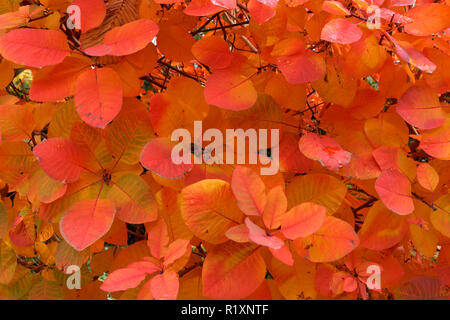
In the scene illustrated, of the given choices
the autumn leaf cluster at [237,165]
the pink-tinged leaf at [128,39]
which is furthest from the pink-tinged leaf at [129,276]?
the pink-tinged leaf at [128,39]

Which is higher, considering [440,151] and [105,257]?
[440,151]

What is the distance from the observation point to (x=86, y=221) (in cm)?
33

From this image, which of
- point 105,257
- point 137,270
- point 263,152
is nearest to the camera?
point 137,270

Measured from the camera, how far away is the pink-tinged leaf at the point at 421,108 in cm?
40

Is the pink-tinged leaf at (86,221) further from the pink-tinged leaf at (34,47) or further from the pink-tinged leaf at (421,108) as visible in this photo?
the pink-tinged leaf at (421,108)

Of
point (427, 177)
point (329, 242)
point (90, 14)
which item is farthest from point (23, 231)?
point (427, 177)

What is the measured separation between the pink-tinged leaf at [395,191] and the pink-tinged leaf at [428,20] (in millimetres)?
166

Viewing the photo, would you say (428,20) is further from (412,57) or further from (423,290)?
(423,290)

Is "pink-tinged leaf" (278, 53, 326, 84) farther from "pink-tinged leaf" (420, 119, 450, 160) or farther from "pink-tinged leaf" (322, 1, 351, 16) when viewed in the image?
"pink-tinged leaf" (420, 119, 450, 160)

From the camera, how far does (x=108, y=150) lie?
39 centimetres

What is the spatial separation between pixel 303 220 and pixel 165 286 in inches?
5.5

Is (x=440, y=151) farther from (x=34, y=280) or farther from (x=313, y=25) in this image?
(x=34, y=280)

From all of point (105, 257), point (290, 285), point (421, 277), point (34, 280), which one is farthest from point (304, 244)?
point (34, 280)
